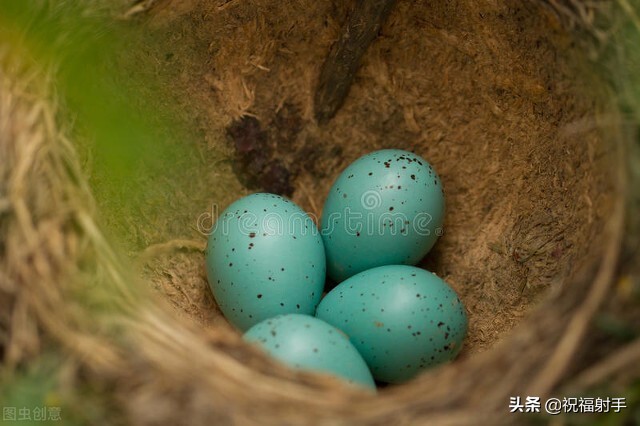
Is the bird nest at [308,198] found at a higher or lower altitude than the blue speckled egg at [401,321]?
higher

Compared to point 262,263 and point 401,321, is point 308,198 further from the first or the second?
point 401,321

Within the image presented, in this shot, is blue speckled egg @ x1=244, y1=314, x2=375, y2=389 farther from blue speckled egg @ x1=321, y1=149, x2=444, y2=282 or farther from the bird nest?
blue speckled egg @ x1=321, y1=149, x2=444, y2=282

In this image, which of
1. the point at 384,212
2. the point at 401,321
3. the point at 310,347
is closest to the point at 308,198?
the point at 384,212

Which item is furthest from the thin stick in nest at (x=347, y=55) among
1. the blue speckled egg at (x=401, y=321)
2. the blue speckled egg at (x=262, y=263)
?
the blue speckled egg at (x=401, y=321)

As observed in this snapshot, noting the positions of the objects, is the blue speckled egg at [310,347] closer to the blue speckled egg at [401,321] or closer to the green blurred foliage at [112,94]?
the blue speckled egg at [401,321]

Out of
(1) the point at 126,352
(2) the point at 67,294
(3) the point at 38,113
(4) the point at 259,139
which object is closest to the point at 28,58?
(3) the point at 38,113

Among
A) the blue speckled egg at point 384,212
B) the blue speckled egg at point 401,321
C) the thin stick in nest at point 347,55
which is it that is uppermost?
the thin stick in nest at point 347,55

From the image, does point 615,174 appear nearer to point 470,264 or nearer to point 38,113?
point 470,264
